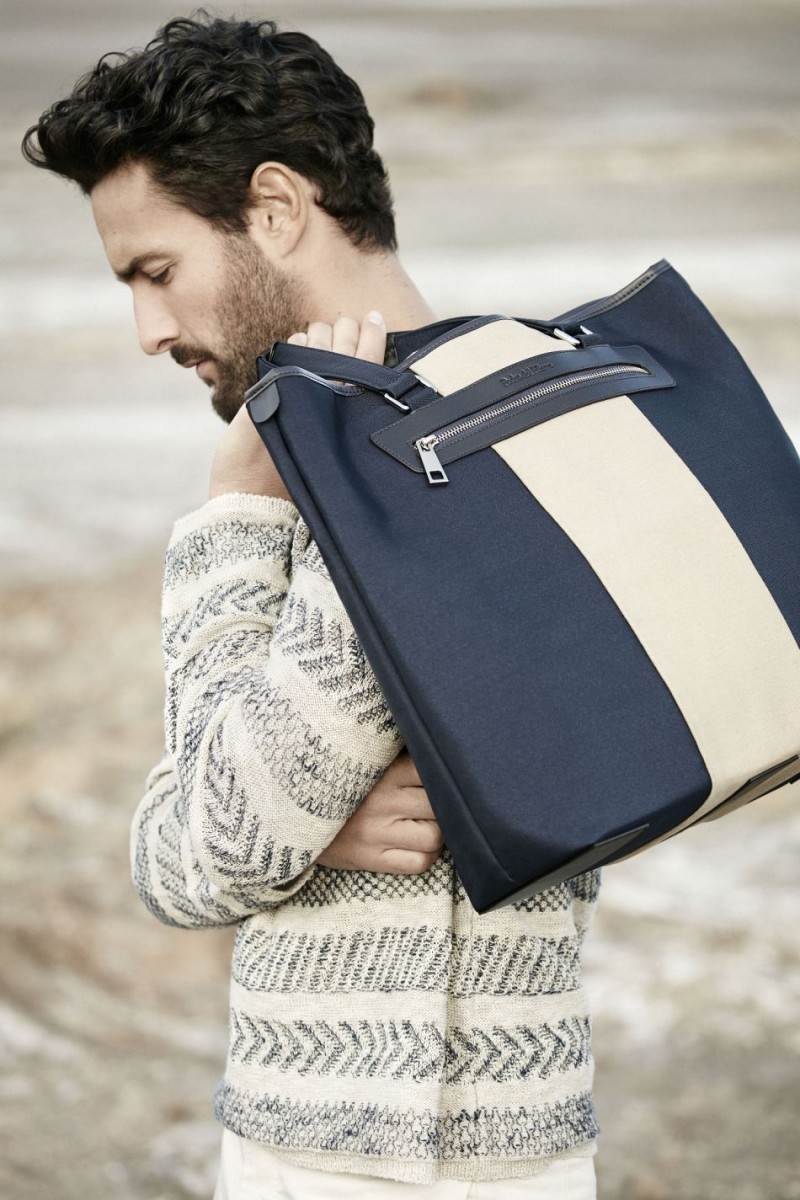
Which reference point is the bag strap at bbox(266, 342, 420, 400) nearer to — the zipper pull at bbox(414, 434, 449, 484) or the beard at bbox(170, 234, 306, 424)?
the zipper pull at bbox(414, 434, 449, 484)

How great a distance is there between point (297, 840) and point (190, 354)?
48 cm

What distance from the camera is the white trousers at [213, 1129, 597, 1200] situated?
0.85 m

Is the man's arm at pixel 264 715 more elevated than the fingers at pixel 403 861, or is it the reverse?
the man's arm at pixel 264 715

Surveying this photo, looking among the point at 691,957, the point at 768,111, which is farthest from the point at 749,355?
the point at 691,957

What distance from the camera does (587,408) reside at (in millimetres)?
818

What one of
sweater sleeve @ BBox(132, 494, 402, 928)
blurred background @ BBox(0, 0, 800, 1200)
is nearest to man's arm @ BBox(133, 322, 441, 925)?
sweater sleeve @ BBox(132, 494, 402, 928)

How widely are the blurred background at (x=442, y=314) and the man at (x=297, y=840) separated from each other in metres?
1.55

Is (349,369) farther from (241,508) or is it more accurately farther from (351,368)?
(241,508)

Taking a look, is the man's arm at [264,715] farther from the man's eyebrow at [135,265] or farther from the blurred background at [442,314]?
the blurred background at [442,314]

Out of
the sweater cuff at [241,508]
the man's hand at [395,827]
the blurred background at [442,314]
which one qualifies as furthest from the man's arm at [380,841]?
the blurred background at [442,314]

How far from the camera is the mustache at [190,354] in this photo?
106 centimetres

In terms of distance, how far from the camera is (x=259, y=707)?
742 millimetres

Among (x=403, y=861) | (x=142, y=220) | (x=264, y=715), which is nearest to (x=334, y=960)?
(x=403, y=861)

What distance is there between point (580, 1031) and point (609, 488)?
40 centimetres
